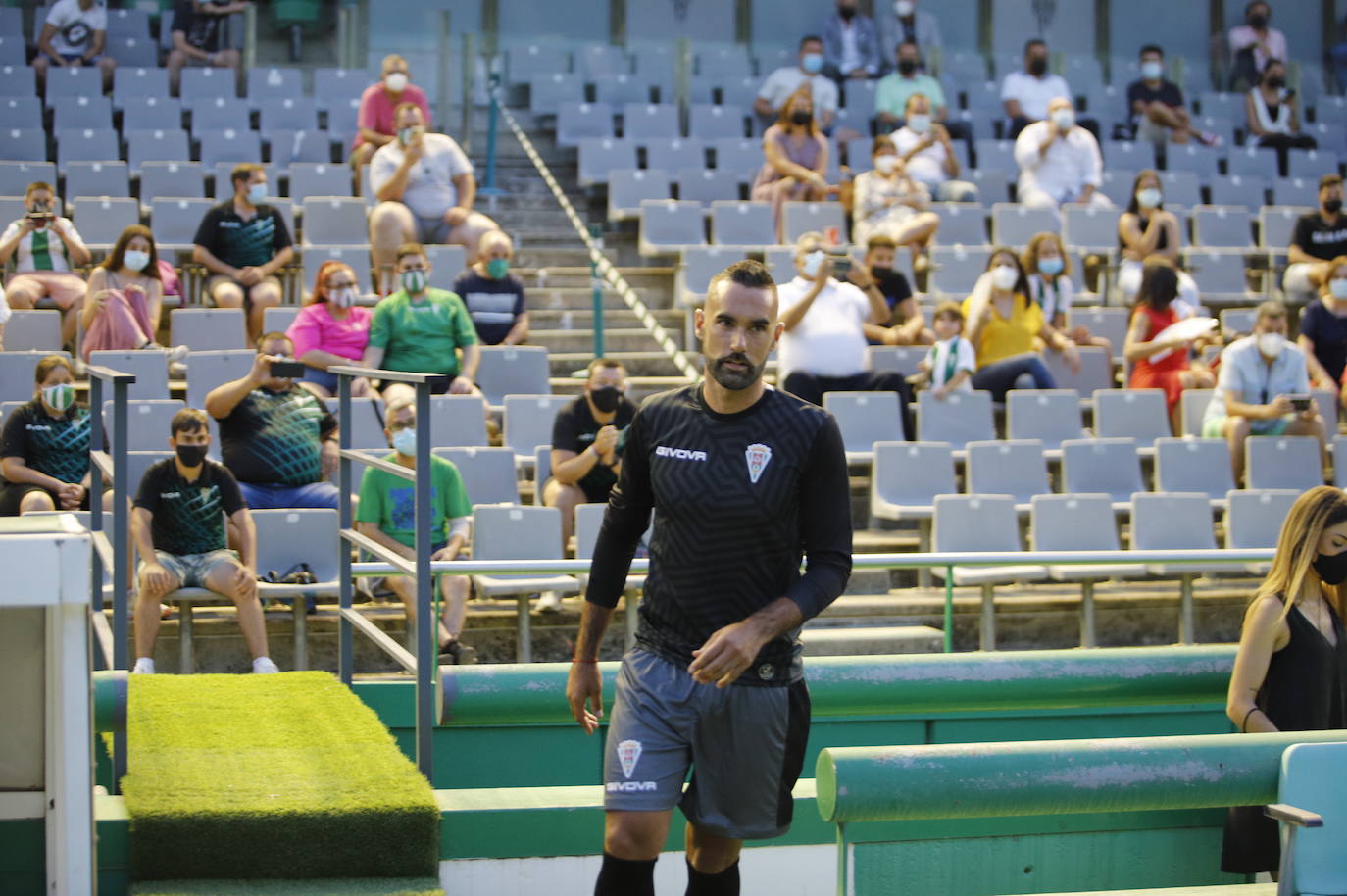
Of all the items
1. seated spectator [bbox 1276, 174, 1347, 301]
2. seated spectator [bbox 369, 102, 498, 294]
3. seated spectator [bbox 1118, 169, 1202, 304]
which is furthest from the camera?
seated spectator [bbox 1276, 174, 1347, 301]

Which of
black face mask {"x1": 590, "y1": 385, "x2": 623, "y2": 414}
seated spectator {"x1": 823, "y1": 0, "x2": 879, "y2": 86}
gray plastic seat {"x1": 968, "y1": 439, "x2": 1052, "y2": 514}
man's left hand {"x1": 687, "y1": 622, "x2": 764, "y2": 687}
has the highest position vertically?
seated spectator {"x1": 823, "y1": 0, "x2": 879, "y2": 86}

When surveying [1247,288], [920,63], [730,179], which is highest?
[920,63]

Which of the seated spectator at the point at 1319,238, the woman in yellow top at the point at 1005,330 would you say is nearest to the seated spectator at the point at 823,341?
the woman in yellow top at the point at 1005,330

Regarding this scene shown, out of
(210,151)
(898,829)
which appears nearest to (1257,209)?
(210,151)

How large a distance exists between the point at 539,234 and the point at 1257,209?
6598 millimetres

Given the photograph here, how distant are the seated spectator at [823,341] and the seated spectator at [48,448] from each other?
3935 mm

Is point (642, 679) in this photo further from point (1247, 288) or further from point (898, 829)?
point (1247, 288)

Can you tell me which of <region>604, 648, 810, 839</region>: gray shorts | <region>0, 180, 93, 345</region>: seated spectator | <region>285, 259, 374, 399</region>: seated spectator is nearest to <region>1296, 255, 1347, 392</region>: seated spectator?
<region>285, 259, 374, 399</region>: seated spectator

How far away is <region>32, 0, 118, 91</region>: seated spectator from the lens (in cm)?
1447

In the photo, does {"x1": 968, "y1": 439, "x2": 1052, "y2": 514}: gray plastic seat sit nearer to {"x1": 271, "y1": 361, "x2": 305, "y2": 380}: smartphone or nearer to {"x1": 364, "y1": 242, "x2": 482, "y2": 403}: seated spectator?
{"x1": 364, "y1": 242, "x2": 482, "y2": 403}: seated spectator

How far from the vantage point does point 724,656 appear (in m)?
3.49

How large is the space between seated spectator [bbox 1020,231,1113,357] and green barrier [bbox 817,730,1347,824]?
280 inches

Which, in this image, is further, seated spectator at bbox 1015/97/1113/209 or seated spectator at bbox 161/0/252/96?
seated spectator at bbox 161/0/252/96

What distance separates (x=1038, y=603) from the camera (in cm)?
889
